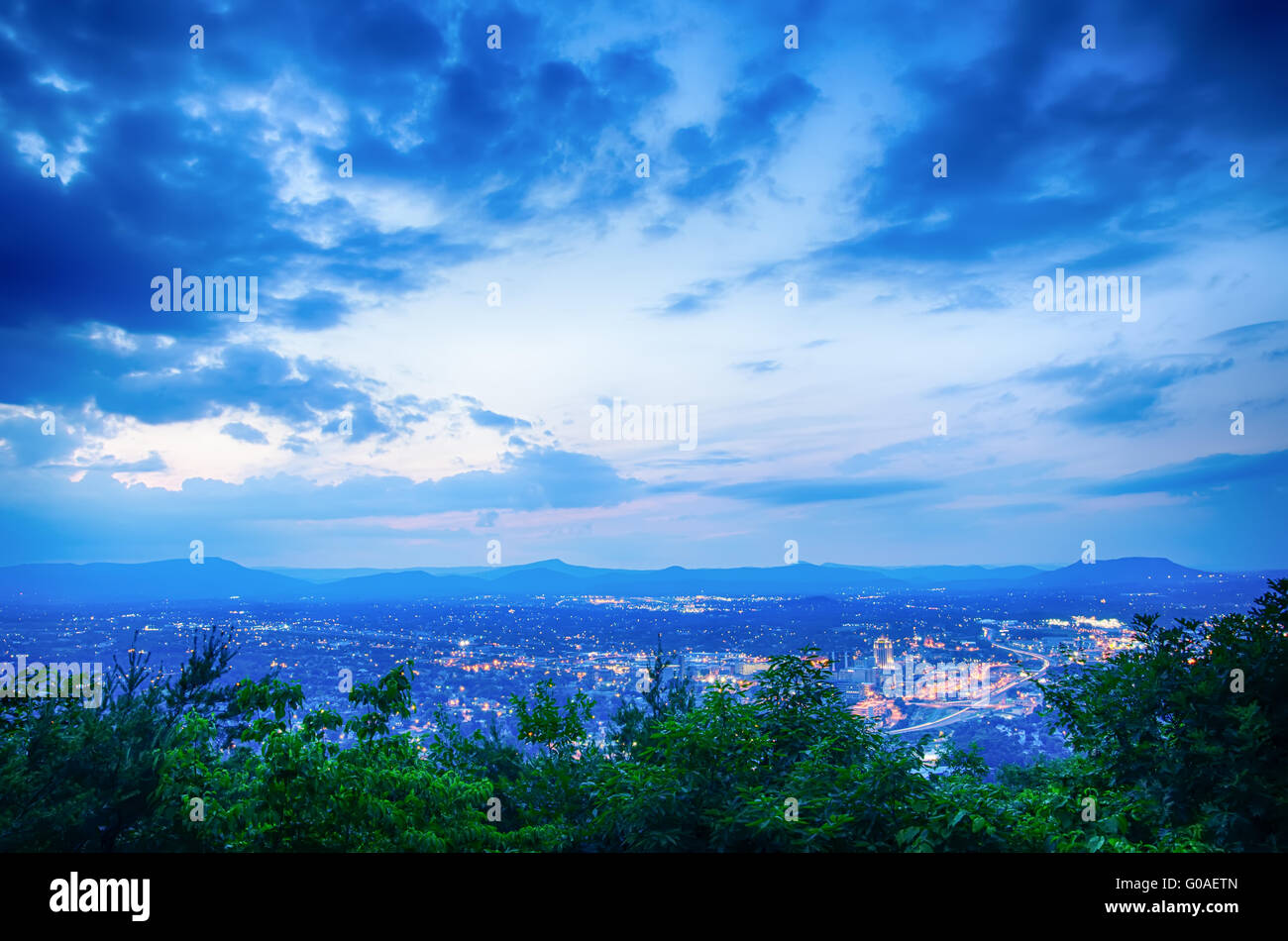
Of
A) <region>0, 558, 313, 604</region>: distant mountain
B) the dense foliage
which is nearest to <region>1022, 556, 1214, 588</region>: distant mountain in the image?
the dense foliage

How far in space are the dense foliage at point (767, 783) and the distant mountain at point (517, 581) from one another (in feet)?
346

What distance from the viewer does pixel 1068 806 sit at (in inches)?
331

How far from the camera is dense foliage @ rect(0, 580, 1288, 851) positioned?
21.3ft

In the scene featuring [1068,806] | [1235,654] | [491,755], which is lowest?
[491,755]

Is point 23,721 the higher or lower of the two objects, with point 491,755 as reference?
higher

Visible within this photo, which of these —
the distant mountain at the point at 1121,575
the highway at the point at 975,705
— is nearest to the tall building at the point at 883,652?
the highway at the point at 975,705

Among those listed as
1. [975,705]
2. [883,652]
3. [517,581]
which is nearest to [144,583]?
[517,581]

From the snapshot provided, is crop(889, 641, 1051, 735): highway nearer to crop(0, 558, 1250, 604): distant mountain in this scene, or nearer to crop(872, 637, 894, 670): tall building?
crop(872, 637, 894, 670): tall building

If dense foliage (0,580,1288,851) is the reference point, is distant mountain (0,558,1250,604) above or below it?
below

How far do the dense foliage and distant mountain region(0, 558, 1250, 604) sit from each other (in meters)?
105
